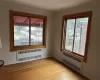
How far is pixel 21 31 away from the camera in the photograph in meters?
3.84

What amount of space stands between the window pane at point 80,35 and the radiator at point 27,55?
5.58 feet

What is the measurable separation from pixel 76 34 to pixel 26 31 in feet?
6.71

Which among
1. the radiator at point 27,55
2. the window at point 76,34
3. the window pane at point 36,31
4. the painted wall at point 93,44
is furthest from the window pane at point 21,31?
the painted wall at point 93,44

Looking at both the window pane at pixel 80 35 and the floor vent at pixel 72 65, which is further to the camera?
the floor vent at pixel 72 65

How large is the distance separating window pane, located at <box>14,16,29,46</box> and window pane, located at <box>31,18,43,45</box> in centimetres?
26

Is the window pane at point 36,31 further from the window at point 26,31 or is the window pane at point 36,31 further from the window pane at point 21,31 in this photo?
the window pane at point 21,31

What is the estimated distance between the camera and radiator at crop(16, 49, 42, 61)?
3758 millimetres

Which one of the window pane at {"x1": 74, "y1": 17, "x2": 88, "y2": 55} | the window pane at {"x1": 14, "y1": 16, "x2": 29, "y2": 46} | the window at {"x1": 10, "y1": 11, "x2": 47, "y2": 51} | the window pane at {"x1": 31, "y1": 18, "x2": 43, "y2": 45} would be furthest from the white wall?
the window pane at {"x1": 74, "y1": 17, "x2": 88, "y2": 55}

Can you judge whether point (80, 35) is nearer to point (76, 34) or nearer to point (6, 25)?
point (76, 34)

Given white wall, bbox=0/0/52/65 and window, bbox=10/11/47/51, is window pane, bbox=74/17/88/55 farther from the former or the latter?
white wall, bbox=0/0/52/65

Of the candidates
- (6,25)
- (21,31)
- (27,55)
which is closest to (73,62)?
(27,55)

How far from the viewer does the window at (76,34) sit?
2.96 meters

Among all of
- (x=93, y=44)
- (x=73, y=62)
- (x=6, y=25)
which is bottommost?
(x=73, y=62)

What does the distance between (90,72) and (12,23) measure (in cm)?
313
